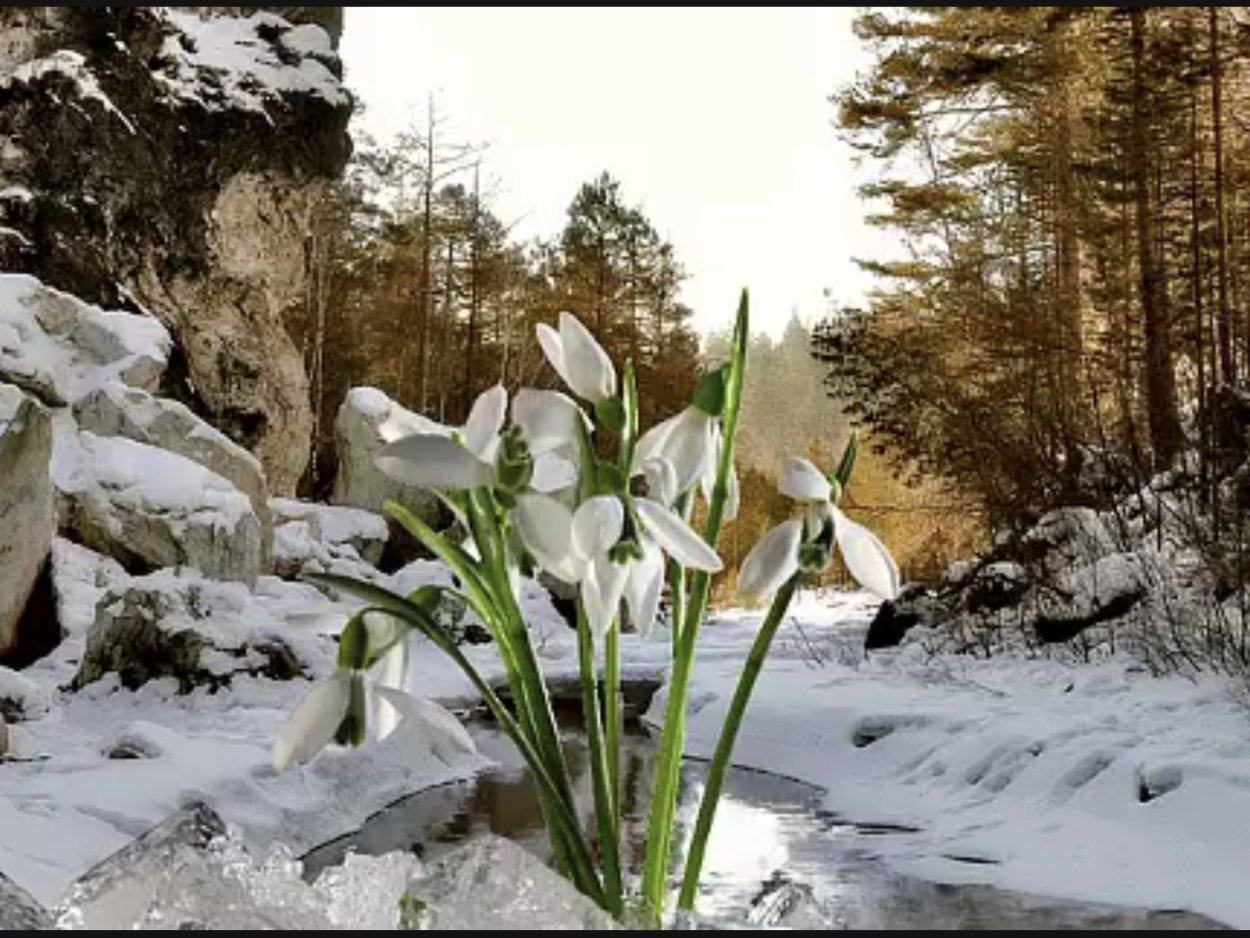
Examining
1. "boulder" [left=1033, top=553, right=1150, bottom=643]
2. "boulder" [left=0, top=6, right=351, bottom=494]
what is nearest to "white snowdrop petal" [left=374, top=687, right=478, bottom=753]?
"boulder" [left=1033, top=553, right=1150, bottom=643]

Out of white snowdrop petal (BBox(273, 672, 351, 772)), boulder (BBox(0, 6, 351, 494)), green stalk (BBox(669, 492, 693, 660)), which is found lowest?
white snowdrop petal (BBox(273, 672, 351, 772))

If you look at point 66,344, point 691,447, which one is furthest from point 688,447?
point 66,344

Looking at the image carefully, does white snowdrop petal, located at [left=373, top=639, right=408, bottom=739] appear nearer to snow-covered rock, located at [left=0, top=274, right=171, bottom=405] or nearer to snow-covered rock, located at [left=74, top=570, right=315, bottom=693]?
snow-covered rock, located at [left=74, top=570, right=315, bottom=693]

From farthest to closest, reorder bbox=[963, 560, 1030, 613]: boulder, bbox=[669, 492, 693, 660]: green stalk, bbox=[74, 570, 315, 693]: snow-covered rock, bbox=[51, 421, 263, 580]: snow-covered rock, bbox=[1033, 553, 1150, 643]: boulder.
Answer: bbox=[51, 421, 263, 580]: snow-covered rock, bbox=[963, 560, 1030, 613]: boulder, bbox=[1033, 553, 1150, 643]: boulder, bbox=[74, 570, 315, 693]: snow-covered rock, bbox=[669, 492, 693, 660]: green stalk

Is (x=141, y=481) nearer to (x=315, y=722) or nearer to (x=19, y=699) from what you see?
(x=19, y=699)

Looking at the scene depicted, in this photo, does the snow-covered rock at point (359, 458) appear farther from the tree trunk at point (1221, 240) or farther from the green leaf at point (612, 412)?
the green leaf at point (612, 412)

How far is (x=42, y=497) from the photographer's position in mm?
4598

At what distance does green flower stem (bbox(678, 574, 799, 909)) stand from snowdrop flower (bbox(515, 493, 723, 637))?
0.16 feet

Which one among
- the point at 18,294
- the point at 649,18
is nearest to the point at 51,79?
the point at 18,294

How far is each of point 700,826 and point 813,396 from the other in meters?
12.8

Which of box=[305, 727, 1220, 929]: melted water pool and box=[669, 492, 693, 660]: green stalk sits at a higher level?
box=[669, 492, 693, 660]: green stalk

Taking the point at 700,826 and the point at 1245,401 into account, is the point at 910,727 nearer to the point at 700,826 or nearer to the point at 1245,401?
the point at 1245,401

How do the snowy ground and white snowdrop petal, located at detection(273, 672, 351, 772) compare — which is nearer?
white snowdrop petal, located at detection(273, 672, 351, 772)

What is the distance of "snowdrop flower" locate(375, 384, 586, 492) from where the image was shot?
51 centimetres
